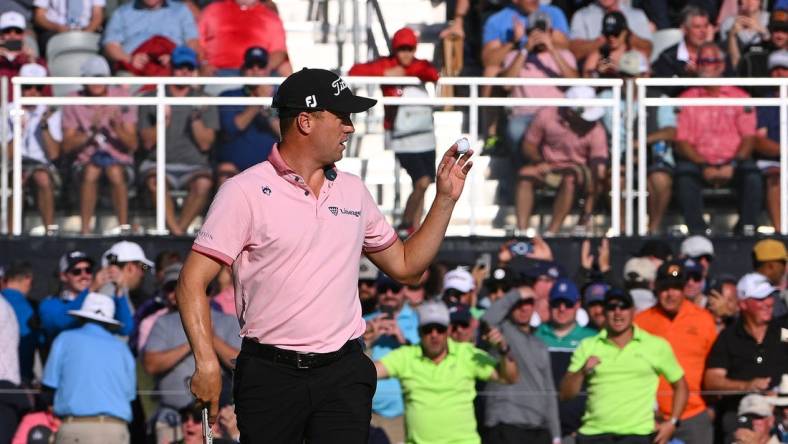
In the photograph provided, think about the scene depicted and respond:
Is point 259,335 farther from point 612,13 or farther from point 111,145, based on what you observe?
point 612,13

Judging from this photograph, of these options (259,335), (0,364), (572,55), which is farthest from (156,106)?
(259,335)

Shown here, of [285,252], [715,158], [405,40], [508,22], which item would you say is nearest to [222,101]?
[405,40]

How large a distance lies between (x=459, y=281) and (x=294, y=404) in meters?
5.73

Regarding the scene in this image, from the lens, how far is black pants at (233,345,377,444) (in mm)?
6492

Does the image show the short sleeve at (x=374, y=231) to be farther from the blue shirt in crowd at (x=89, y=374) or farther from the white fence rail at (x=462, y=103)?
the white fence rail at (x=462, y=103)

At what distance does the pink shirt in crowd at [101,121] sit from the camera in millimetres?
13148

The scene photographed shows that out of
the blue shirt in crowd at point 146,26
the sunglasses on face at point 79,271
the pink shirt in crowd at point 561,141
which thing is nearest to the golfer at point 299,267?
the sunglasses on face at point 79,271

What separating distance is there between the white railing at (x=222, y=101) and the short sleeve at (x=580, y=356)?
223cm

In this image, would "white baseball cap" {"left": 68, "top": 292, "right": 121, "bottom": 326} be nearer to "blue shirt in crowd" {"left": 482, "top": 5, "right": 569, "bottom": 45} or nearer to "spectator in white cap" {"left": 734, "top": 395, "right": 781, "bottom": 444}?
"spectator in white cap" {"left": 734, "top": 395, "right": 781, "bottom": 444}

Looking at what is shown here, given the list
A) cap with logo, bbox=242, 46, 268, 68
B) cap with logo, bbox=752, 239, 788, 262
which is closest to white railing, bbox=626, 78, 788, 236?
cap with logo, bbox=752, 239, 788, 262

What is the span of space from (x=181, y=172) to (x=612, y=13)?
152 inches

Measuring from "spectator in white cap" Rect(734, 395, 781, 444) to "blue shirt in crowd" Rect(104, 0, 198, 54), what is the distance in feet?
18.6

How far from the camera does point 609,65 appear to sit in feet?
46.3

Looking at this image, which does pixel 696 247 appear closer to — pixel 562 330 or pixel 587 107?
pixel 587 107
